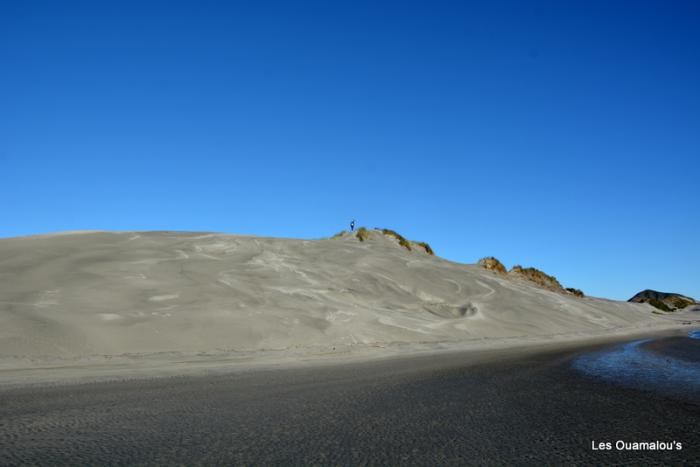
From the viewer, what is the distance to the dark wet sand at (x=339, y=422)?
4688 mm

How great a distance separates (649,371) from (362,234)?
4139 centimetres

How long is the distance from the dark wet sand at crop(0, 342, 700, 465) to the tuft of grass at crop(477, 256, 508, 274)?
52205mm

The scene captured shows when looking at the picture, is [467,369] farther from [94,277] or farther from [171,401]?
[94,277]

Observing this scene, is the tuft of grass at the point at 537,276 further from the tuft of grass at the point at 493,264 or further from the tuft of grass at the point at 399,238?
the tuft of grass at the point at 399,238

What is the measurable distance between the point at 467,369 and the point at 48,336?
10385mm

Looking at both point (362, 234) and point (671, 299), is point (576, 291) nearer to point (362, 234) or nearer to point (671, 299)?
point (362, 234)

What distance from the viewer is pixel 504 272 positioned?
61.3m

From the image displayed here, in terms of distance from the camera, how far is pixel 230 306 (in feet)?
65.5

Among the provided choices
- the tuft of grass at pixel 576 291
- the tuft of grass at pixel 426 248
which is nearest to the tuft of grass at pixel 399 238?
the tuft of grass at pixel 426 248

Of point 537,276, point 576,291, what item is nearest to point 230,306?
point 537,276

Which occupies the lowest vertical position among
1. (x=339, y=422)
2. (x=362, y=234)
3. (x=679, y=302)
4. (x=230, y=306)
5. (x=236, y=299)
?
(x=339, y=422)

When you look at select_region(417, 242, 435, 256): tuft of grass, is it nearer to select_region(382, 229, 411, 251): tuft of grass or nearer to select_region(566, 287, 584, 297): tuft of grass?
select_region(382, 229, 411, 251): tuft of grass

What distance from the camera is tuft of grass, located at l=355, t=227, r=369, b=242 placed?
170ft

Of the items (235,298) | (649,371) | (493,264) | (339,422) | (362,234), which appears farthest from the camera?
(493,264)
